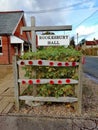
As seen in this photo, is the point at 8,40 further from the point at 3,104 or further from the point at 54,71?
the point at 54,71

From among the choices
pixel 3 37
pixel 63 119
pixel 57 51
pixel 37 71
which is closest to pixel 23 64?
pixel 37 71

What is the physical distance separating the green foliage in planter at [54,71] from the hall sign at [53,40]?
243 mm

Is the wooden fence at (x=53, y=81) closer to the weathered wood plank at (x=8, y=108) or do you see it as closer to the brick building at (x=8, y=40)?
the weathered wood plank at (x=8, y=108)

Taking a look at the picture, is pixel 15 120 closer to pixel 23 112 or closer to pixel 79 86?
pixel 23 112

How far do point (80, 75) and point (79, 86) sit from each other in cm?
26

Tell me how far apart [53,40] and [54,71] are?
0.81m

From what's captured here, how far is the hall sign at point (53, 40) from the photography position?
529 centimetres

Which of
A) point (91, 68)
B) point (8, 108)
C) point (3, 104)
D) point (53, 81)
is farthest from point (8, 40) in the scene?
point (53, 81)

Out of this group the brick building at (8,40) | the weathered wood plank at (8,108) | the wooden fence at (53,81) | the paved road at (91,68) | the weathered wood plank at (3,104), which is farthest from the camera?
the brick building at (8,40)

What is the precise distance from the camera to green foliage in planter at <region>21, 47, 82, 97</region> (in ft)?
16.2

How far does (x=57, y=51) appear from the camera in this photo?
5047 millimetres

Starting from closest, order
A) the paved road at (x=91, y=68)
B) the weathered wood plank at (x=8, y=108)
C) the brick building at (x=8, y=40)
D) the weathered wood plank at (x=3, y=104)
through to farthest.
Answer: the weathered wood plank at (x=8, y=108), the weathered wood plank at (x=3, y=104), the paved road at (x=91, y=68), the brick building at (x=8, y=40)

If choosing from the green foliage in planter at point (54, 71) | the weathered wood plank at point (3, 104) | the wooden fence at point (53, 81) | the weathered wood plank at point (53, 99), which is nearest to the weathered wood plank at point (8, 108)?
the weathered wood plank at point (3, 104)

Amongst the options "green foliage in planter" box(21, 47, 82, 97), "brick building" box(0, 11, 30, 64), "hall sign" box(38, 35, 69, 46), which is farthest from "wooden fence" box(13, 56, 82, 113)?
"brick building" box(0, 11, 30, 64)
